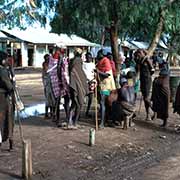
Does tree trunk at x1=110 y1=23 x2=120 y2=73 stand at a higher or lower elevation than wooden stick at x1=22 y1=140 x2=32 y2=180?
higher

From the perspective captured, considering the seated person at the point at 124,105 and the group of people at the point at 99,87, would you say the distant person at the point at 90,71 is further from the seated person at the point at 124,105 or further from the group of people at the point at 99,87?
the seated person at the point at 124,105

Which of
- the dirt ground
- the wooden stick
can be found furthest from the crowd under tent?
the wooden stick

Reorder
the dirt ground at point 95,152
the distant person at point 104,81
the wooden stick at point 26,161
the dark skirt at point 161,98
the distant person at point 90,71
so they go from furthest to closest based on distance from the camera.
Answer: the dark skirt at point 161,98, the distant person at point 90,71, the distant person at point 104,81, the dirt ground at point 95,152, the wooden stick at point 26,161

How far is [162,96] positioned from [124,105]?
1316 mm

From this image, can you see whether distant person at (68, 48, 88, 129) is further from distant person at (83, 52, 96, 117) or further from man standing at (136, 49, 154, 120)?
man standing at (136, 49, 154, 120)

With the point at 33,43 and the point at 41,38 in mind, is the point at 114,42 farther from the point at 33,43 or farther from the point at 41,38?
the point at 41,38

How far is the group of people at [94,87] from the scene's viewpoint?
38.0 feet

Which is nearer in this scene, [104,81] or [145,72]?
[104,81]

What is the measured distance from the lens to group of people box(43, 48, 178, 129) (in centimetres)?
1159

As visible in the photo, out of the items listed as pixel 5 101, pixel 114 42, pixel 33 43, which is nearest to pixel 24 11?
pixel 5 101

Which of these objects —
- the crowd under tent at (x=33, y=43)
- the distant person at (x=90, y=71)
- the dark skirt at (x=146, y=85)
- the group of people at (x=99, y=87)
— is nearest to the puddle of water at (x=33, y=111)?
the group of people at (x=99, y=87)

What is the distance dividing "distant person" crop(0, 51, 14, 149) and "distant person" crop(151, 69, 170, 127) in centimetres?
496

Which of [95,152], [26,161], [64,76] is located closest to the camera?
[26,161]

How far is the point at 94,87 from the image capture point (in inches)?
488
